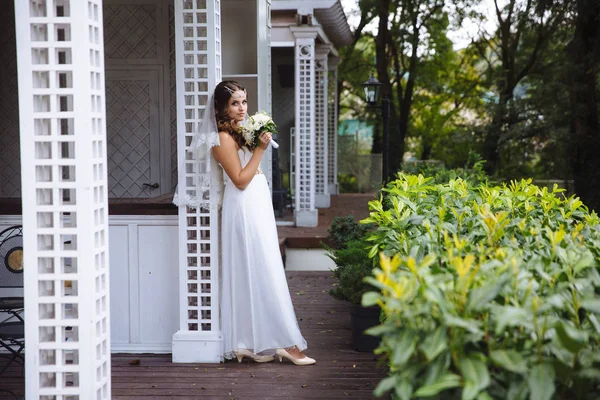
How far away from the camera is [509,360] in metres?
2.25

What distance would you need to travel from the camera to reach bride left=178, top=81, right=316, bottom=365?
18.2 ft

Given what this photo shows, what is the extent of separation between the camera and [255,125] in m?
5.55

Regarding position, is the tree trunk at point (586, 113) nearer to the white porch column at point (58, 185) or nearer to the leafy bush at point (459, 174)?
the leafy bush at point (459, 174)

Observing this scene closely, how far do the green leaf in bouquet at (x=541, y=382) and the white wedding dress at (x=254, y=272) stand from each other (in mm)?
3499

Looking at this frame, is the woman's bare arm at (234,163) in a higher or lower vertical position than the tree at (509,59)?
lower

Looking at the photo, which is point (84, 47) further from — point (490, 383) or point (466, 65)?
point (466, 65)

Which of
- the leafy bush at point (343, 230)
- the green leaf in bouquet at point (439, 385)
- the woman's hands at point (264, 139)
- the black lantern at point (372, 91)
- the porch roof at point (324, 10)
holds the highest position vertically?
the porch roof at point (324, 10)

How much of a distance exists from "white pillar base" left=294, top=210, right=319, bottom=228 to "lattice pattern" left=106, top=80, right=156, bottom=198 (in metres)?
4.70

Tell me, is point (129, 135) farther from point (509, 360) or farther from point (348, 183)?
point (348, 183)

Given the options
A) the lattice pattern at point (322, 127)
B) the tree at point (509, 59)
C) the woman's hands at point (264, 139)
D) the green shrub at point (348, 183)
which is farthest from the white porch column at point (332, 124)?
the woman's hands at point (264, 139)

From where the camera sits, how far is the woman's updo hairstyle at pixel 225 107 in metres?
5.56

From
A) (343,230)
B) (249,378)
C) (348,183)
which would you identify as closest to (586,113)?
(343,230)

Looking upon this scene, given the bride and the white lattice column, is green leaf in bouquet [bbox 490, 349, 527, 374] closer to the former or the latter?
the bride

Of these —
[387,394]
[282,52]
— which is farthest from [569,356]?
[282,52]
